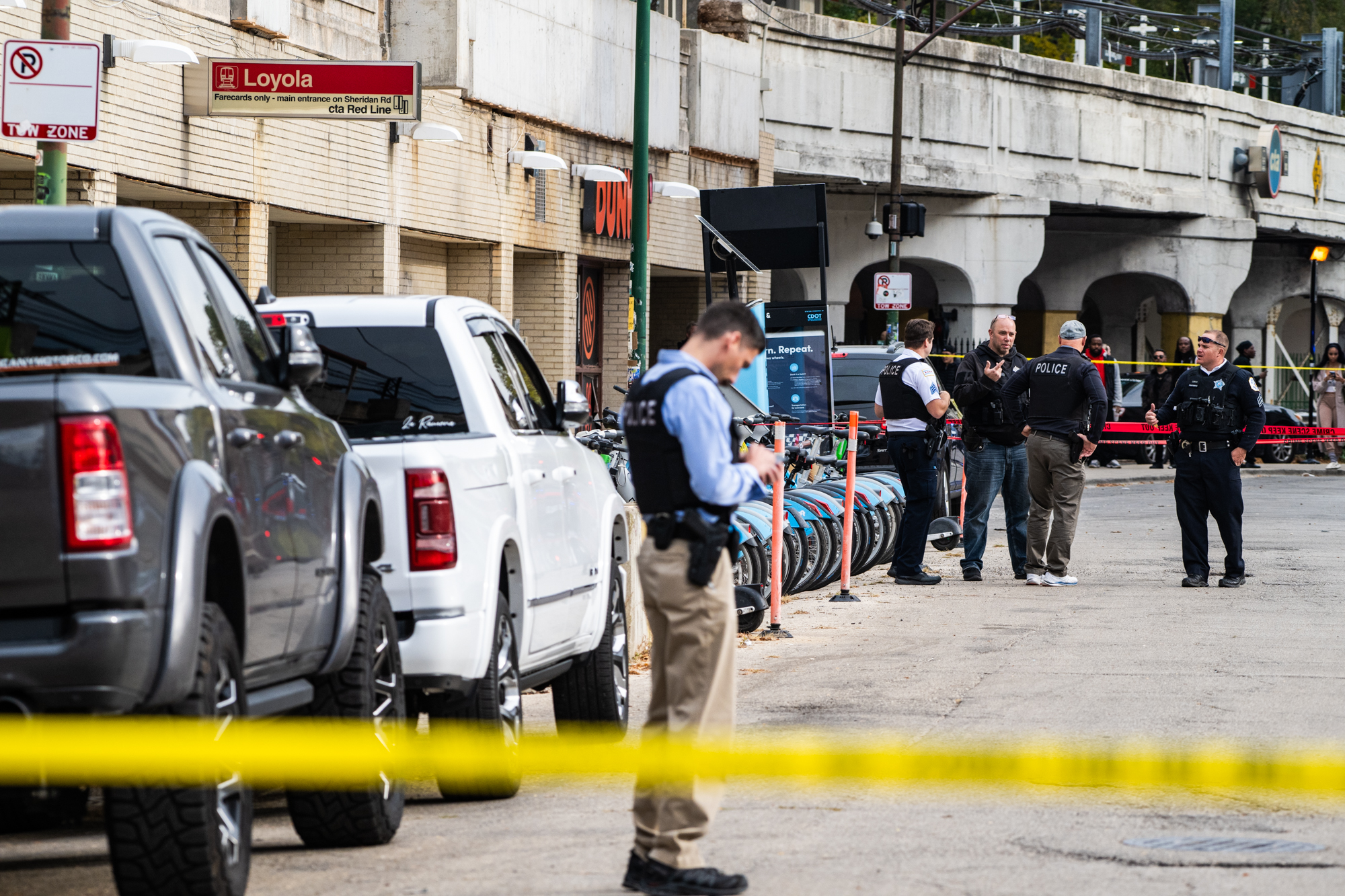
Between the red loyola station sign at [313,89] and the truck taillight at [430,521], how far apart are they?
29.9 ft

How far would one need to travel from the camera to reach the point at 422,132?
2083cm

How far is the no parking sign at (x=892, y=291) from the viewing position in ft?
101

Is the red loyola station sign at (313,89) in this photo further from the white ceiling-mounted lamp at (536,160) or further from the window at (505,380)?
the window at (505,380)

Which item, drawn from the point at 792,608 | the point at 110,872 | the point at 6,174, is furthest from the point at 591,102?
the point at 110,872

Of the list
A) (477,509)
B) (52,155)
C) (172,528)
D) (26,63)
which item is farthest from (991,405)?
(172,528)

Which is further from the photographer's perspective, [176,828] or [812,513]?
[812,513]

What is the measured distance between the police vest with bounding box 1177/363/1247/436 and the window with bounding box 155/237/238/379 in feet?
35.4

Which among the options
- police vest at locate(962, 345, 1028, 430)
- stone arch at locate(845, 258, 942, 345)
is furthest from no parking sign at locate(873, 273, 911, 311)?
police vest at locate(962, 345, 1028, 430)

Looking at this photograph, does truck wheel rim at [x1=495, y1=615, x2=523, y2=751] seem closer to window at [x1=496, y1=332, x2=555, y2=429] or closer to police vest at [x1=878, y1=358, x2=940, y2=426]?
window at [x1=496, y1=332, x2=555, y2=429]

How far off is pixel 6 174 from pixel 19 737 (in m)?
12.3

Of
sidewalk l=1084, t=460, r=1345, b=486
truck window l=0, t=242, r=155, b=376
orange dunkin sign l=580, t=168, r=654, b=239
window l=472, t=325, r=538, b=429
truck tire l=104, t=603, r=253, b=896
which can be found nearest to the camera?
truck tire l=104, t=603, r=253, b=896

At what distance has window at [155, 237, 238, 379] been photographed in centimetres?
579

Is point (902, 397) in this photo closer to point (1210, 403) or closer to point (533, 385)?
point (1210, 403)

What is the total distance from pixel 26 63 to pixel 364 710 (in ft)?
16.7
